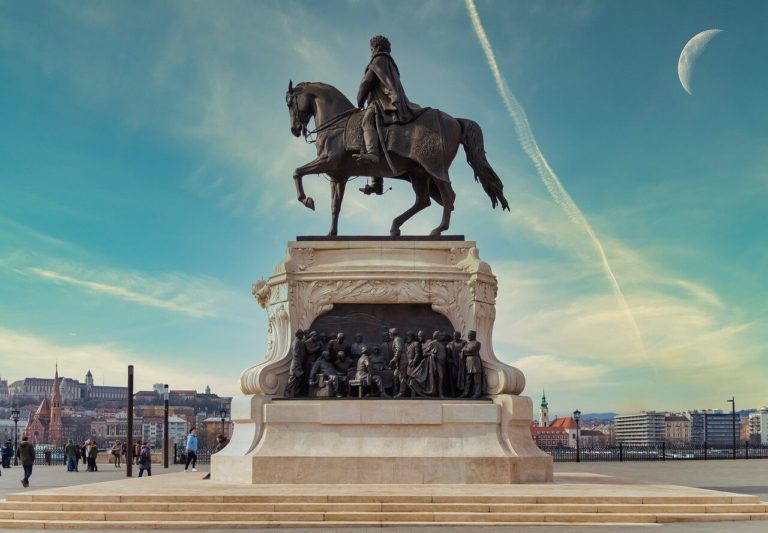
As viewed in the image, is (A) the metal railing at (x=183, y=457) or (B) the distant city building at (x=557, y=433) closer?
(A) the metal railing at (x=183, y=457)

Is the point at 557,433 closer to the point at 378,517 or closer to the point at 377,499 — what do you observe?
the point at 377,499

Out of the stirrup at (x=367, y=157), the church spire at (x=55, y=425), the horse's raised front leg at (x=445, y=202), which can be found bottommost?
the church spire at (x=55, y=425)

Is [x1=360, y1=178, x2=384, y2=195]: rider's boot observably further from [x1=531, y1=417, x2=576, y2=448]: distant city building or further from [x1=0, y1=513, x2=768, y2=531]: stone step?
[x1=531, y1=417, x2=576, y2=448]: distant city building

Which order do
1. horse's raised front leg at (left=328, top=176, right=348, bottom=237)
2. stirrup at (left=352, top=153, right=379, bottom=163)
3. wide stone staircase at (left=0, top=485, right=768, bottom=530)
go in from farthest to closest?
1. horse's raised front leg at (left=328, top=176, right=348, bottom=237)
2. stirrup at (left=352, top=153, right=379, bottom=163)
3. wide stone staircase at (left=0, top=485, right=768, bottom=530)

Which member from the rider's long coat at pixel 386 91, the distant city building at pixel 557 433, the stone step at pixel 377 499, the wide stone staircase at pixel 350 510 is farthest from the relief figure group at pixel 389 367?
the distant city building at pixel 557 433

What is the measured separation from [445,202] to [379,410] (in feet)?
16.5

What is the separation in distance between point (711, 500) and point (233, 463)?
8.57 m

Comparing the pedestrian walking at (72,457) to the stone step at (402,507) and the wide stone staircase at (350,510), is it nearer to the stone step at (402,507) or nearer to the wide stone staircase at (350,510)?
the wide stone staircase at (350,510)

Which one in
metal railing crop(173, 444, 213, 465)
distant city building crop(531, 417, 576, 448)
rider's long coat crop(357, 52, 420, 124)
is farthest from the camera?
distant city building crop(531, 417, 576, 448)

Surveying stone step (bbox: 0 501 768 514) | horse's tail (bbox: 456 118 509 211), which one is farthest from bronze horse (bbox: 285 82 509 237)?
stone step (bbox: 0 501 768 514)

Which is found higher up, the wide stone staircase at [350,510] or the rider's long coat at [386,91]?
the rider's long coat at [386,91]

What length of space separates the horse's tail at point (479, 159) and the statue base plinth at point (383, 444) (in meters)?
5.28

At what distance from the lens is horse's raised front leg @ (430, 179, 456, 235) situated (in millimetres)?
21656

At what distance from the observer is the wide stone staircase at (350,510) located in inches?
589
